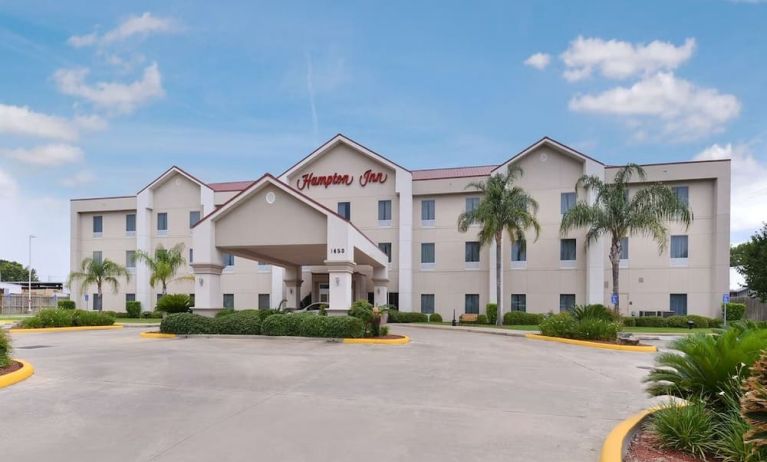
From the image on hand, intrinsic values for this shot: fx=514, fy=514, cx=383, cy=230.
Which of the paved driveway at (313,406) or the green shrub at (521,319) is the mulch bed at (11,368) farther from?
the green shrub at (521,319)

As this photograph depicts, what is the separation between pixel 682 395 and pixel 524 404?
2.50 metres

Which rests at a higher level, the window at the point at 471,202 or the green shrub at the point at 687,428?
the window at the point at 471,202

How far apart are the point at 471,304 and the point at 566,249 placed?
775cm

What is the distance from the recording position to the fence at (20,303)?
179 ft

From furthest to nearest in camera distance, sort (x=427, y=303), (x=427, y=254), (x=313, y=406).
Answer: (x=427, y=254), (x=427, y=303), (x=313, y=406)

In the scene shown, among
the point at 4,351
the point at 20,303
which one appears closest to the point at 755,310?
the point at 4,351

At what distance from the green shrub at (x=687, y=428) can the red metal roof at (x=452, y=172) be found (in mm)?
32674

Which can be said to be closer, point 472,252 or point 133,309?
point 472,252

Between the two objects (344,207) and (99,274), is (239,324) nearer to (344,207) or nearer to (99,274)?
(344,207)

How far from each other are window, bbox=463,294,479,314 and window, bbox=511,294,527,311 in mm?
2546

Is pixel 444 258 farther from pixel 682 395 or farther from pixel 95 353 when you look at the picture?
pixel 682 395

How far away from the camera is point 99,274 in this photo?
1602 inches

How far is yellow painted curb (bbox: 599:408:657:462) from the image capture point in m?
5.83

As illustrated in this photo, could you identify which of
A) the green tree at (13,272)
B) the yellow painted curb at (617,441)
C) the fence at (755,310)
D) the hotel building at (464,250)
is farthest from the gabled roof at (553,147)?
the green tree at (13,272)
